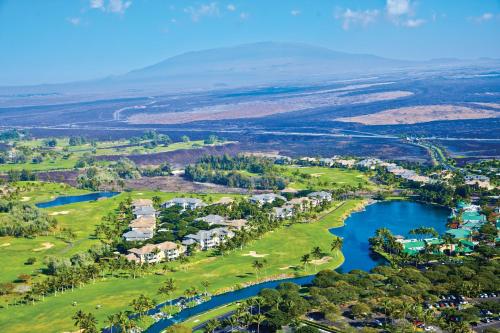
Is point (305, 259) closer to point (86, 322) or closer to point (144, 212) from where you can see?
point (86, 322)

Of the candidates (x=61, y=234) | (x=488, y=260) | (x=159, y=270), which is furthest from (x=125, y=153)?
(x=488, y=260)

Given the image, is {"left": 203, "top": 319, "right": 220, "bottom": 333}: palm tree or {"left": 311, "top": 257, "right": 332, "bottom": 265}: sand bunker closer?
{"left": 203, "top": 319, "right": 220, "bottom": 333}: palm tree

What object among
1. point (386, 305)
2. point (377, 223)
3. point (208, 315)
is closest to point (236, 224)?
point (377, 223)

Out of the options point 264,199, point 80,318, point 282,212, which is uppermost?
point 80,318

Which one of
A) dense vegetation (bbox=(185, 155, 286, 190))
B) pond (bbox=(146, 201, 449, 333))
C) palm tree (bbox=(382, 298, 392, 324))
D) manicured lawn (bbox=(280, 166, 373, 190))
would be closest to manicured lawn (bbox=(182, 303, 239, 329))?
pond (bbox=(146, 201, 449, 333))

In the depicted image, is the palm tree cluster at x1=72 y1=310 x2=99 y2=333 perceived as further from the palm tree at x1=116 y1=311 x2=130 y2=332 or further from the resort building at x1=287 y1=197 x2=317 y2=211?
the resort building at x1=287 y1=197 x2=317 y2=211
